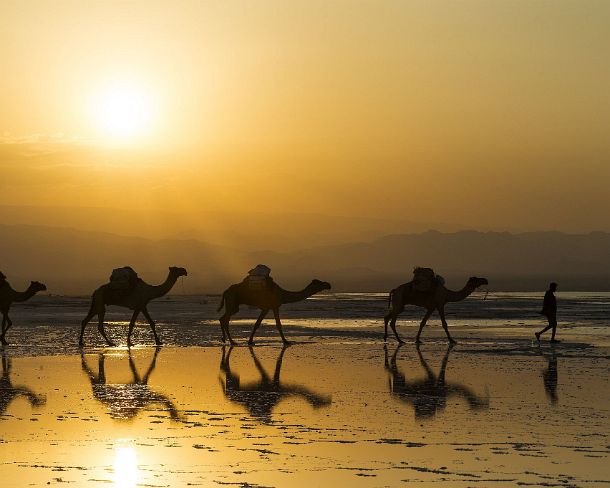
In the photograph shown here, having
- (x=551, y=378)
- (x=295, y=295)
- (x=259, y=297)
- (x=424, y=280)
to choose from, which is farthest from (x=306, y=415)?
(x=295, y=295)

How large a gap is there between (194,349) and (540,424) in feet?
44.1

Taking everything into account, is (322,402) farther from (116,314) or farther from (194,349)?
(116,314)

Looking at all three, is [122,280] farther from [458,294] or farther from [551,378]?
[551,378]

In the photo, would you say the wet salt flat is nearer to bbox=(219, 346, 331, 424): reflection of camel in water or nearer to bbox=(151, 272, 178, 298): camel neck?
bbox=(219, 346, 331, 424): reflection of camel in water

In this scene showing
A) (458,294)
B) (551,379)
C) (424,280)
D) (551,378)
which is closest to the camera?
(551,379)

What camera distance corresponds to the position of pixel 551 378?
1822 cm

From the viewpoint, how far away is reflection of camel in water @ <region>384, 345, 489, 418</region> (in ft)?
48.5

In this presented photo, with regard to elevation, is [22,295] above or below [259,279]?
below

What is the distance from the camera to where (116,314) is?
1858 inches

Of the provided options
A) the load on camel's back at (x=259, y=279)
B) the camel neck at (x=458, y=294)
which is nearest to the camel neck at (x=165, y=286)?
the load on camel's back at (x=259, y=279)

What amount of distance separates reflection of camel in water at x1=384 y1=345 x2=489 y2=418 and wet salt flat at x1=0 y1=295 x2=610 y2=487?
3 centimetres

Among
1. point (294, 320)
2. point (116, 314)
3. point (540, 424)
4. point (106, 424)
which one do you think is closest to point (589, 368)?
point (540, 424)

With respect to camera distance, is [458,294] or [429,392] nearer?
[429,392]

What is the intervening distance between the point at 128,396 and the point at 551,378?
681cm
